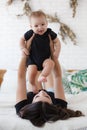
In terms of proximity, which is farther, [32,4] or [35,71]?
[32,4]

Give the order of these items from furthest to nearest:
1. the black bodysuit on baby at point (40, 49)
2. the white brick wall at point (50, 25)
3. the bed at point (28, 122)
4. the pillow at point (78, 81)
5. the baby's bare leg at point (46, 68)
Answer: the white brick wall at point (50, 25) → the pillow at point (78, 81) → the black bodysuit on baby at point (40, 49) → the baby's bare leg at point (46, 68) → the bed at point (28, 122)

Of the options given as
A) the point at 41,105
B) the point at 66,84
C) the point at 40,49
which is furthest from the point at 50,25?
the point at 41,105

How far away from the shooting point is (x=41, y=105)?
5.77ft

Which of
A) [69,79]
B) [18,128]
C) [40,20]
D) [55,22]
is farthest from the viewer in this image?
[55,22]

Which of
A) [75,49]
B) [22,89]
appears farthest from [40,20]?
[75,49]

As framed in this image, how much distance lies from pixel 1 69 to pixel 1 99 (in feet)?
3.39

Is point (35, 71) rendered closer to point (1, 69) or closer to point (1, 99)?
point (1, 99)

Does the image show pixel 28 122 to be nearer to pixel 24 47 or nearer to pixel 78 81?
pixel 24 47

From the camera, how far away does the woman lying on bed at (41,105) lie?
1746mm

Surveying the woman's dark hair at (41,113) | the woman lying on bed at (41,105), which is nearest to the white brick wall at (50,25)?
the woman lying on bed at (41,105)

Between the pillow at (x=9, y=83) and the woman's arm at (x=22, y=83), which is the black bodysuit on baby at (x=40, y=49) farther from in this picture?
the pillow at (x=9, y=83)

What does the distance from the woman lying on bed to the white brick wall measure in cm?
A: 111

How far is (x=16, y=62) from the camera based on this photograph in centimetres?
334

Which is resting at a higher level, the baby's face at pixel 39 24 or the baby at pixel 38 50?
the baby's face at pixel 39 24
